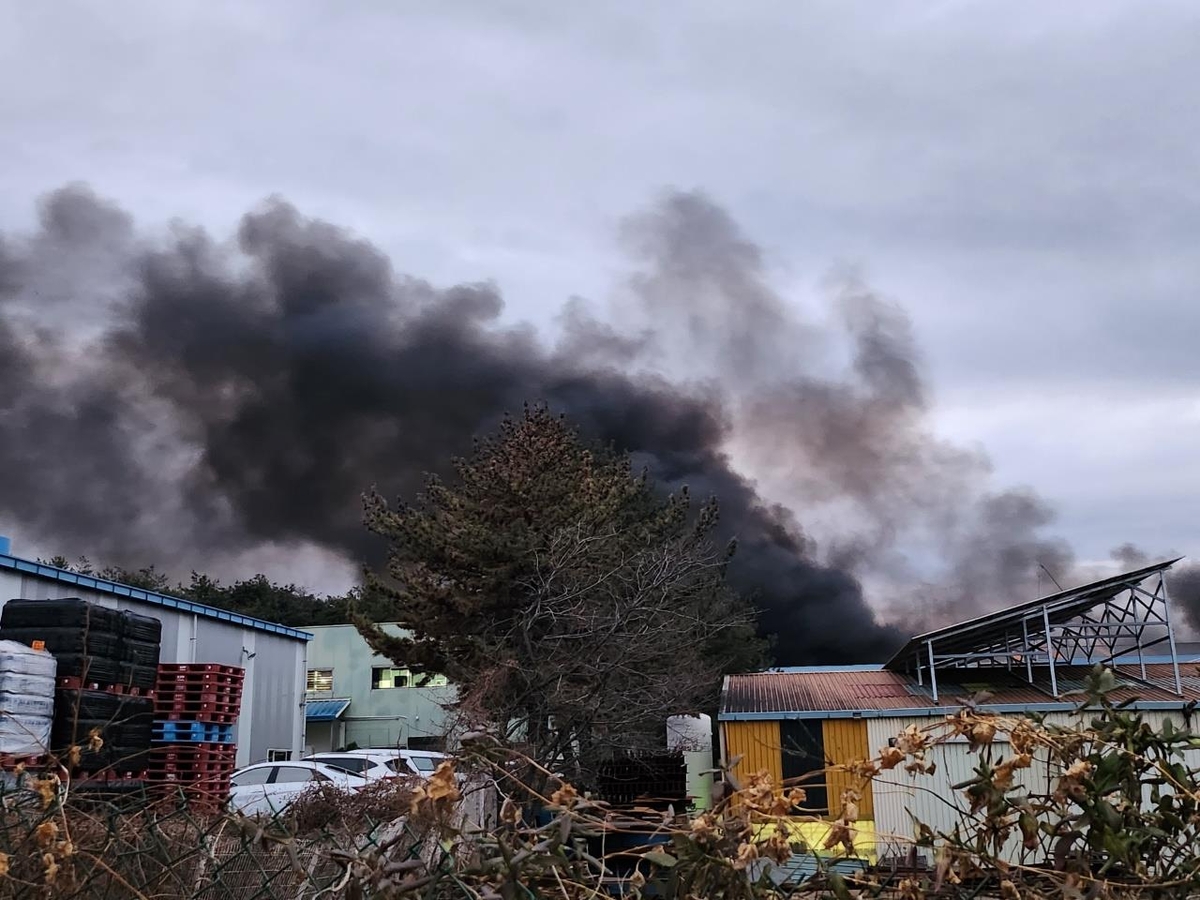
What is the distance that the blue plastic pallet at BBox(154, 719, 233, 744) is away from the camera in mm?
15960

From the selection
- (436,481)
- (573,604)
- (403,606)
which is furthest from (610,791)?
(436,481)

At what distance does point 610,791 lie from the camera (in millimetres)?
24234

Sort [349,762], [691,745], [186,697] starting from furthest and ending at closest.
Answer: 1. [691,745]
2. [349,762]
3. [186,697]

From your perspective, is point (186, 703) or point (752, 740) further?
point (752, 740)

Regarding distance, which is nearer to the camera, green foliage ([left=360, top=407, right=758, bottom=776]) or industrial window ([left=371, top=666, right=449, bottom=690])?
green foliage ([left=360, top=407, right=758, bottom=776])

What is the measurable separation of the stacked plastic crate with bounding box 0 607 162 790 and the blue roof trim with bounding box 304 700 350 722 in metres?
32.4

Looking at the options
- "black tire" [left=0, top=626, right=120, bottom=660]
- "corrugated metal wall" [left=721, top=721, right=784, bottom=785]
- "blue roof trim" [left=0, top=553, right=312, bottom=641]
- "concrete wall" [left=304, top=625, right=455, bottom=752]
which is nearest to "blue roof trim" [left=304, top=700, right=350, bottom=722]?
"concrete wall" [left=304, top=625, right=455, bottom=752]

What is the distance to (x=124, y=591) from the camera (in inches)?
810

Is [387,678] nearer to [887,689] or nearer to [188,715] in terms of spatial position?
[887,689]

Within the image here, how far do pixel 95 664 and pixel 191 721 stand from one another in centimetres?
453

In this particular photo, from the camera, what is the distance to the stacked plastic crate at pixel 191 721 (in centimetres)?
1583

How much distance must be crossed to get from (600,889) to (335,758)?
62.5 ft

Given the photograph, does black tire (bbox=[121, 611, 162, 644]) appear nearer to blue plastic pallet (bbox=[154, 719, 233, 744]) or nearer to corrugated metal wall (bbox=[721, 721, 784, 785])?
blue plastic pallet (bbox=[154, 719, 233, 744])

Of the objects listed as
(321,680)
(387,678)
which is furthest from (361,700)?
(321,680)
